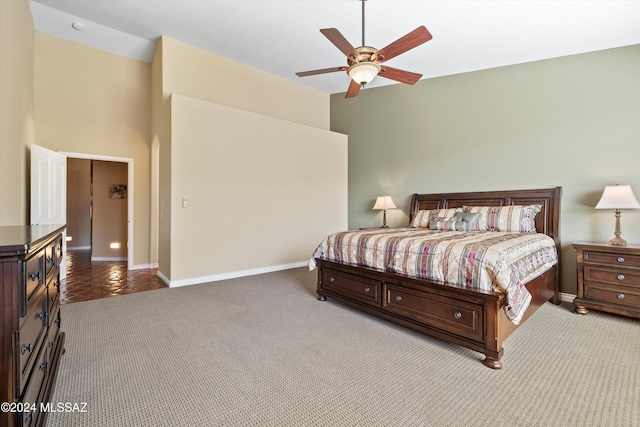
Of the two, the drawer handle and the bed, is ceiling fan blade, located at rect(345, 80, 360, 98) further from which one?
the drawer handle

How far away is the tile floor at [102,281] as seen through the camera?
4.04 meters

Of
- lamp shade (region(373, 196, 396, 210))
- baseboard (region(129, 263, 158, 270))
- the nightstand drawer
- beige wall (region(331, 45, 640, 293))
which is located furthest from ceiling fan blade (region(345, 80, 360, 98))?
baseboard (region(129, 263, 158, 270))

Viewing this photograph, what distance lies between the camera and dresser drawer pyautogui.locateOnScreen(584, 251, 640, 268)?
118 inches

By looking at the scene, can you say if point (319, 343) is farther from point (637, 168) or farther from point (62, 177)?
point (62, 177)

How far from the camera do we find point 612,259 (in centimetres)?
312

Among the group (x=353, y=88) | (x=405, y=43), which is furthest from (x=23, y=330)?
(x=353, y=88)

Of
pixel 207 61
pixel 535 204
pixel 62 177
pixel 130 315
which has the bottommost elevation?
pixel 130 315

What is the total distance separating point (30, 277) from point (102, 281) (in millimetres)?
4216

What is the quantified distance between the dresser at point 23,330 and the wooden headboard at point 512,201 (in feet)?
15.5

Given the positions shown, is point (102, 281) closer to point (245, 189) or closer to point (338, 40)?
point (245, 189)

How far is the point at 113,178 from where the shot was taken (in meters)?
6.95

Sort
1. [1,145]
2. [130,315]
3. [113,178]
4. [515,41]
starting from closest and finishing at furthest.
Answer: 1. [1,145]
2. [130,315]
3. [515,41]
4. [113,178]

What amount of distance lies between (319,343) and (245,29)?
13.7ft

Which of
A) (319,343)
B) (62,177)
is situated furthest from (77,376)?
(62,177)
